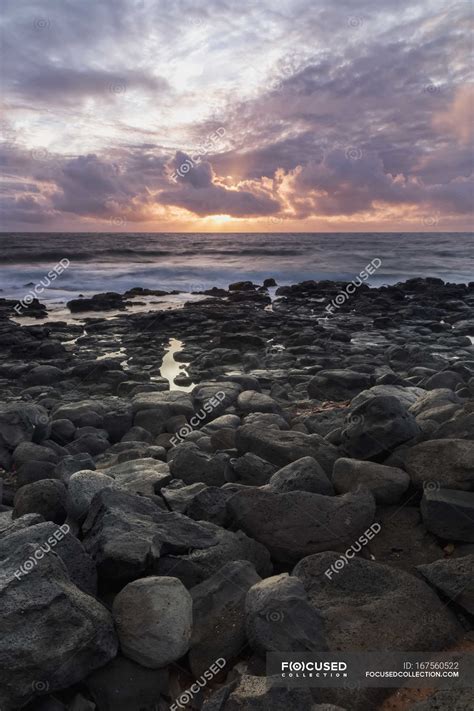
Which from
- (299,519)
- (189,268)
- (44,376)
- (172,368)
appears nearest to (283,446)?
(299,519)

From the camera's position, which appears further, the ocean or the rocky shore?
the ocean

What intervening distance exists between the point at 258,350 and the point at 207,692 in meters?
11.3

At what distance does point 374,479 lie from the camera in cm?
476

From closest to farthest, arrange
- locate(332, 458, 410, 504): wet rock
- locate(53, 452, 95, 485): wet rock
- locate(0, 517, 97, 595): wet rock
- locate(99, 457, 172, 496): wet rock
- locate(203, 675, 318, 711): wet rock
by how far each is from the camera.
→ locate(203, 675, 318, 711): wet rock → locate(0, 517, 97, 595): wet rock → locate(332, 458, 410, 504): wet rock → locate(99, 457, 172, 496): wet rock → locate(53, 452, 95, 485): wet rock

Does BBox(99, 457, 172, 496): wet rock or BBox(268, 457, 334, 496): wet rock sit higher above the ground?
BBox(268, 457, 334, 496): wet rock

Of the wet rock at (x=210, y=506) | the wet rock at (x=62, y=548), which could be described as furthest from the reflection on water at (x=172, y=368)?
the wet rock at (x=62, y=548)

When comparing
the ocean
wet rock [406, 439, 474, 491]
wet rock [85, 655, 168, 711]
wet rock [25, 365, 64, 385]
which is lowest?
wet rock [25, 365, 64, 385]

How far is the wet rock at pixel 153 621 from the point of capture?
10.2ft

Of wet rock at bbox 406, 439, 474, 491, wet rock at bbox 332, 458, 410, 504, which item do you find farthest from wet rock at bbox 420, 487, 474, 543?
wet rock at bbox 332, 458, 410, 504

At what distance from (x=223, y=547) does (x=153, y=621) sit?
2.96 ft

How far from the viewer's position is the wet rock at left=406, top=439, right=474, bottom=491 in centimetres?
449

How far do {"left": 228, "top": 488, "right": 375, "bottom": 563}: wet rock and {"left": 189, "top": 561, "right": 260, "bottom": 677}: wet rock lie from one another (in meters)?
0.50

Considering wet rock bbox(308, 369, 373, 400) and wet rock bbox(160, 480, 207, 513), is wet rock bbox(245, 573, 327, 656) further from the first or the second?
wet rock bbox(308, 369, 373, 400)

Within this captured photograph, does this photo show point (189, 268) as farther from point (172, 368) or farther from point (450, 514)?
point (450, 514)
